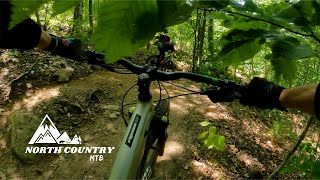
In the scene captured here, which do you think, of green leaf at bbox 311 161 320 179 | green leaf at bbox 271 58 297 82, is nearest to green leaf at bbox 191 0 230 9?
green leaf at bbox 271 58 297 82

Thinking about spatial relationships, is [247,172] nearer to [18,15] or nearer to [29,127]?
[29,127]

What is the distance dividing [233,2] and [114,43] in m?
0.72

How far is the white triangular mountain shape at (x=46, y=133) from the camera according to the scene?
15.7 ft

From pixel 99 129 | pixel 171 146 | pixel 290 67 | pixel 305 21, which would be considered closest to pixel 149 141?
pixel 290 67

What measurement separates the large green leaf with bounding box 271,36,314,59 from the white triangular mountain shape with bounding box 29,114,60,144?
459 cm

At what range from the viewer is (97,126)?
5332 millimetres

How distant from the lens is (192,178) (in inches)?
173

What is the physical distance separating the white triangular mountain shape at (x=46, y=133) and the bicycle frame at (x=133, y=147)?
10.4 ft

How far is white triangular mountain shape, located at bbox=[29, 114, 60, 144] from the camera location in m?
4.79

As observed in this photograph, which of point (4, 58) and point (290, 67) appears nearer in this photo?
point (290, 67)

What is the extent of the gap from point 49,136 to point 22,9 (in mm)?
4817

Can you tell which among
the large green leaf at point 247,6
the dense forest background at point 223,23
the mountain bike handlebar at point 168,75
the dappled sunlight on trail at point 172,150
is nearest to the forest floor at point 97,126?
the dappled sunlight on trail at point 172,150

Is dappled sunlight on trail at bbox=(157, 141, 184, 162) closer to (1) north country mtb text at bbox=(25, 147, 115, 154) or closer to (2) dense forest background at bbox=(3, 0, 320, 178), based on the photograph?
(1) north country mtb text at bbox=(25, 147, 115, 154)

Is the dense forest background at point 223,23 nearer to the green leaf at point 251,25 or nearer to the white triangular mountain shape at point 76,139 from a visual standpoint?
the green leaf at point 251,25
